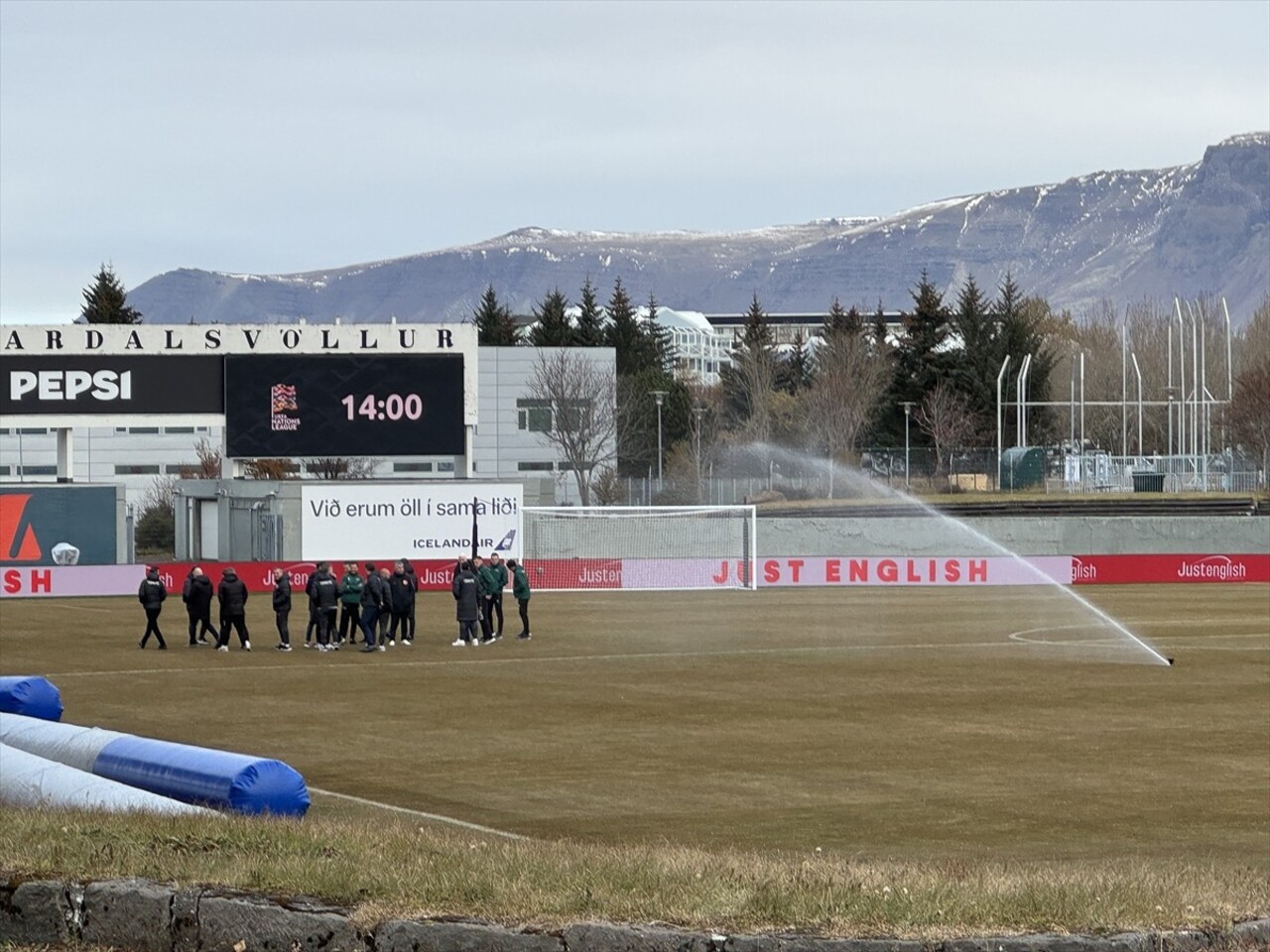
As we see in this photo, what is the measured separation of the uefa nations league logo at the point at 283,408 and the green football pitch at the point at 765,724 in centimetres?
1702

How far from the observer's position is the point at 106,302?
118812 mm

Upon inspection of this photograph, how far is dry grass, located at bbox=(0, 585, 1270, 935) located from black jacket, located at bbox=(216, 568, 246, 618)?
4.06 feet

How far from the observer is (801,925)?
8375 millimetres

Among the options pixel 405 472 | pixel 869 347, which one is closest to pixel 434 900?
pixel 405 472

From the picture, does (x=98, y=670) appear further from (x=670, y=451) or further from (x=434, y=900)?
(x=670, y=451)

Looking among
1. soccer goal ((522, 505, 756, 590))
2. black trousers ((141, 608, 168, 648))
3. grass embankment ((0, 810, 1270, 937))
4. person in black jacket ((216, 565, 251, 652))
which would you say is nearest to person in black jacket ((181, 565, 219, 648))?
person in black jacket ((216, 565, 251, 652))

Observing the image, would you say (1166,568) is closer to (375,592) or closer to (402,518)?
(402,518)

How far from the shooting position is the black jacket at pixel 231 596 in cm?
3847

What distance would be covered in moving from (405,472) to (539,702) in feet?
288

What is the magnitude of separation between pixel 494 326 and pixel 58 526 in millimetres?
76477

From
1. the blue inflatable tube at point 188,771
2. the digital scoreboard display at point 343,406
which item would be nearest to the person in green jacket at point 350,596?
the blue inflatable tube at point 188,771

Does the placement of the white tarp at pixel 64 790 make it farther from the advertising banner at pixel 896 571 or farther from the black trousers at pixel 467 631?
the advertising banner at pixel 896 571

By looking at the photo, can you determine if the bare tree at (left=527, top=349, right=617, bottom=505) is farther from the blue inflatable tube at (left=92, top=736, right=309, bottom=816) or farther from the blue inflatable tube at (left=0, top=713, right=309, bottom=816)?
the blue inflatable tube at (left=92, top=736, right=309, bottom=816)

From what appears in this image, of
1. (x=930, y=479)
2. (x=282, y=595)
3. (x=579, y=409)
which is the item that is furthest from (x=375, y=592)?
(x=579, y=409)
